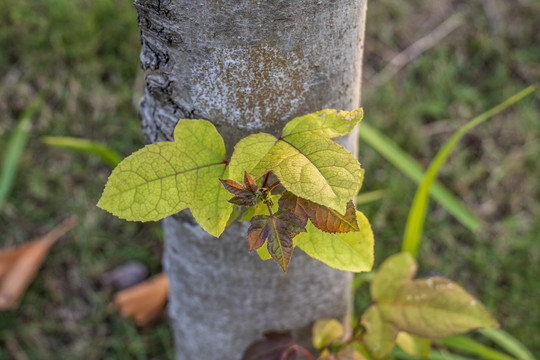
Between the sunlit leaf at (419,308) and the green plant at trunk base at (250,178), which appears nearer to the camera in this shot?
the green plant at trunk base at (250,178)

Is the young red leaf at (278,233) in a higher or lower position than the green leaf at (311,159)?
lower

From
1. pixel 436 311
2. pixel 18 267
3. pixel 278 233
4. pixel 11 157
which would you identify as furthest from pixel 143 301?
pixel 278 233

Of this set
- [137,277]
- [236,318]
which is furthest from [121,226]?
[236,318]

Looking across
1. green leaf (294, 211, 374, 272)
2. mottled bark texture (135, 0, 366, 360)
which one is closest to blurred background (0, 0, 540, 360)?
mottled bark texture (135, 0, 366, 360)

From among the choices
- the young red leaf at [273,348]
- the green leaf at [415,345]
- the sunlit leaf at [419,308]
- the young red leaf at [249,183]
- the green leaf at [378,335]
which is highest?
the young red leaf at [249,183]

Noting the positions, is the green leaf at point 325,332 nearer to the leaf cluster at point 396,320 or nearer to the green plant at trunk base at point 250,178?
the leaf cluster at point 396,320

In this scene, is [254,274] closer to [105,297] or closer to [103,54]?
[105,297]

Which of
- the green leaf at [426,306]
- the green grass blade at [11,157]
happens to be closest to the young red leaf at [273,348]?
the green leaf at [426,306]

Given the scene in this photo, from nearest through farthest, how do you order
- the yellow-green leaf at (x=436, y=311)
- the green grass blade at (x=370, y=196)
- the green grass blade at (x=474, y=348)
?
the yellow-green leaf at (x=436, y=311) → the green grass blade at (x=474, y=348) → the green grass blade at (x=370, y=196)
